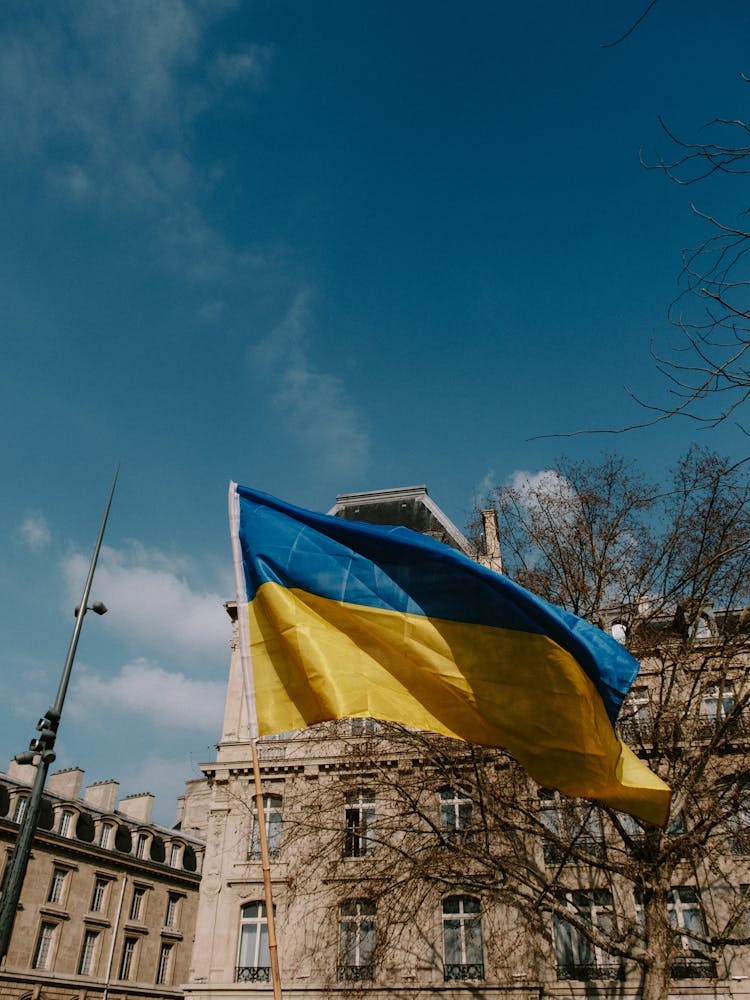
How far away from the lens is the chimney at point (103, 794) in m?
44.0

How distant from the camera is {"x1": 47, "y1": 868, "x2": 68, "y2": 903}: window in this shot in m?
36.4

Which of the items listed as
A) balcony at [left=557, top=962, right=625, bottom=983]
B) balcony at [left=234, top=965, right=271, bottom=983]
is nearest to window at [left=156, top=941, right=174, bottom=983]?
balcony at [left=234, top=965, right=271, bottom=983]

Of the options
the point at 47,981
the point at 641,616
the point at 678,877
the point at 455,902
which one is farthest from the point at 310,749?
the point at 47,981

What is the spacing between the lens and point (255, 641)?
793 cm

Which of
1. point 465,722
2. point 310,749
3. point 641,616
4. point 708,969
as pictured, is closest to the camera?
point 465,722

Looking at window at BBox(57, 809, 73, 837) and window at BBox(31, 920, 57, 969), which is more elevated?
window at BBox(57, 809, 73, 837)

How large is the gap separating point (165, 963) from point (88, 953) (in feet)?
18.1

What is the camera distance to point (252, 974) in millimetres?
23953

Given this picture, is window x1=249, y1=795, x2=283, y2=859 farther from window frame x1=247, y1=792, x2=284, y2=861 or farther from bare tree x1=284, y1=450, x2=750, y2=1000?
bare tree x1=284, y1=450, x2=750, y2=1000

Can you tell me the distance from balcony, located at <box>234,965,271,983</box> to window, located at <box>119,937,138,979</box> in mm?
18824

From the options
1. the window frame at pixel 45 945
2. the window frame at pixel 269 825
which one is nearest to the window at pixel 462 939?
the window frame at pixel 269 825

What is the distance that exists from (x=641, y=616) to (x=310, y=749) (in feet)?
47.6

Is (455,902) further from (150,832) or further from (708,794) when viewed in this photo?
(150,832)

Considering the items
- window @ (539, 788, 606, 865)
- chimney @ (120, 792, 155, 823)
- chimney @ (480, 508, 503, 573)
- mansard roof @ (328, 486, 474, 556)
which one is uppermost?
mansard roof @ (328, 486, 474, 556)
